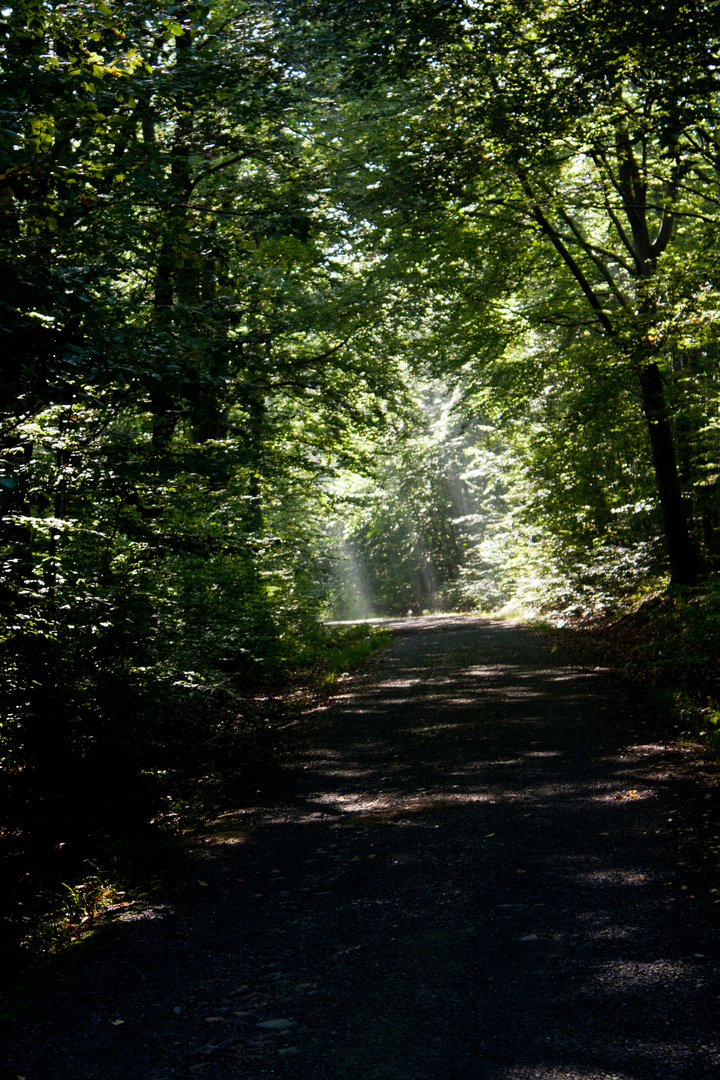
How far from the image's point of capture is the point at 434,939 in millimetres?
4172

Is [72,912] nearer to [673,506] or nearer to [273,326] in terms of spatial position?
[273,326]

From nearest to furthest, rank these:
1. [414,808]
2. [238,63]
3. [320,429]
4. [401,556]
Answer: [414,808] < [238,63] < [320,429] < [401,556]

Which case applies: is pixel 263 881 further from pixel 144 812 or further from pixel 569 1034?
pixel 569 1034

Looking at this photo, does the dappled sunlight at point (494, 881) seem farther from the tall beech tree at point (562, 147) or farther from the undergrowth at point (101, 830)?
the tall beech tree at point (562, 147)

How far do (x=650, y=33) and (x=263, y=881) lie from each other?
7727mm

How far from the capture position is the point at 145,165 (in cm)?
734

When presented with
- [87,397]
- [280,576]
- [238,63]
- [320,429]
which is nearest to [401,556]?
[320,429]

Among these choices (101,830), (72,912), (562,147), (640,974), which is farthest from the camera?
(562,147)

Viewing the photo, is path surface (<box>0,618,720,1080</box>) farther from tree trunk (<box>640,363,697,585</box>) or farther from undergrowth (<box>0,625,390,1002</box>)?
tree trunk (<box>640,363,697,585</box>)

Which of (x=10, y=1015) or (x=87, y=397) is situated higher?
(x=87, y=397)

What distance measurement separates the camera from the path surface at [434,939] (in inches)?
125

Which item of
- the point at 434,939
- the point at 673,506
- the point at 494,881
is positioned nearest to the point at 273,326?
the point at 673,506

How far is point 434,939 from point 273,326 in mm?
9561

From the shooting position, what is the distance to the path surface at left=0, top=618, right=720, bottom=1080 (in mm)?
3186
